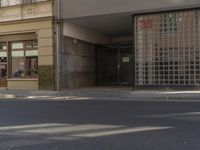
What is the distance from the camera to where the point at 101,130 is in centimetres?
1006

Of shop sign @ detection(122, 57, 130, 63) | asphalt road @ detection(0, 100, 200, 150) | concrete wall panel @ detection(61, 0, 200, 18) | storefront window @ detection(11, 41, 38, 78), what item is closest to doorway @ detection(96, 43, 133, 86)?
shop sign @ detection(122, 57, 130, 63)

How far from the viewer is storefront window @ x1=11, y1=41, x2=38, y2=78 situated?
90.8 ft

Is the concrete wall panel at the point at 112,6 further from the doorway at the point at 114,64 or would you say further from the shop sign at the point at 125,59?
the shop sign at the point at 125,59

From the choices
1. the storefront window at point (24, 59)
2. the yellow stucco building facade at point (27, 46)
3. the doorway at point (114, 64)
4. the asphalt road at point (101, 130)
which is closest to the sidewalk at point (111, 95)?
the yellow stucco building facade at point (27, 46)

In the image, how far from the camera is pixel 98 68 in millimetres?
32156

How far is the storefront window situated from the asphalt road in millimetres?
13679

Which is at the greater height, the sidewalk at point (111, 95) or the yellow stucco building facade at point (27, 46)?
the yellow stucco building facade at point (27, 46)

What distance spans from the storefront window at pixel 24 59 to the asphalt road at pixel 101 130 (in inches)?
539

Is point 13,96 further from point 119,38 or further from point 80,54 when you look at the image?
point 119,38

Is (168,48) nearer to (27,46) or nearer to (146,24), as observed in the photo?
(146,24)

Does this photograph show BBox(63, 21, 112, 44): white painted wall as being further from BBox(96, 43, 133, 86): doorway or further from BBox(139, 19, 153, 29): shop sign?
BBox(139, 19, 153, 29): shop sign

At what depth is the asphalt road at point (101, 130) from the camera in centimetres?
828

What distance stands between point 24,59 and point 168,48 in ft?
32.8

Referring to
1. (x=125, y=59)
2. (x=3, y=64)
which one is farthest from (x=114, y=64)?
(x=3, y=64)
